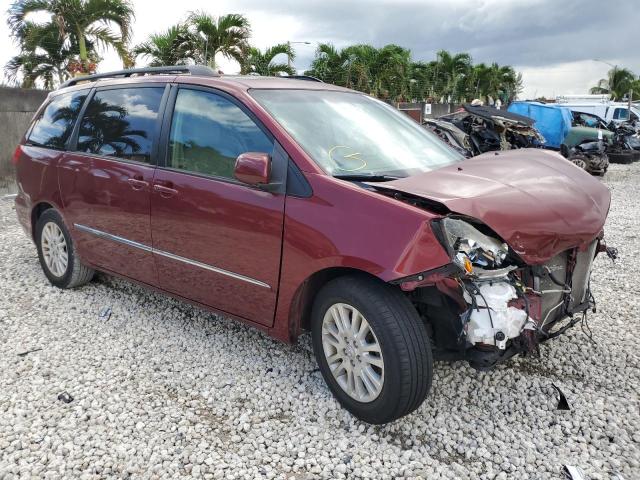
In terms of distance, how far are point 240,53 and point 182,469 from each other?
13.6 metres

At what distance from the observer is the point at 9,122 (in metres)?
10.2

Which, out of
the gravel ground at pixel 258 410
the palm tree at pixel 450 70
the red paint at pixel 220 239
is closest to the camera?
the gravel ground at pixel 258 410

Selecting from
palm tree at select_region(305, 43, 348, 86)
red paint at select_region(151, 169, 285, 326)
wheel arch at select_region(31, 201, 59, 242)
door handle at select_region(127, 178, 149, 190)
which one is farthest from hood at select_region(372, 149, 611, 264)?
palm tree at select_region(305, 43, 348, 86)

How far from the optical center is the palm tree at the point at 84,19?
1203cm

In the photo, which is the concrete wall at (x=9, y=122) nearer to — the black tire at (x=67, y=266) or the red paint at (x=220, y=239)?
the black tire at (x=67, y=266)

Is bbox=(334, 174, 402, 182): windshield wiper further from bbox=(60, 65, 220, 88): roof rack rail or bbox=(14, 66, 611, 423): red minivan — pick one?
bbox=(60, 65, 220, 88): roof rack rail

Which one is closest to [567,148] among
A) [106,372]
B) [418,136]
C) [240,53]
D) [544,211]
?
[240,53]

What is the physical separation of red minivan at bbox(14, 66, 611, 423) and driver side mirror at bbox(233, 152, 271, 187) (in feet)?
0.04

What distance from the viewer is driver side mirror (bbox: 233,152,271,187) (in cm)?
297

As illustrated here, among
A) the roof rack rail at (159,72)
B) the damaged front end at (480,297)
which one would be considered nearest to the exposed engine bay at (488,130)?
the roof rack rail at (159,72)

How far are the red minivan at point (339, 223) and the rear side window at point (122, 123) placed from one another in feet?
0.05

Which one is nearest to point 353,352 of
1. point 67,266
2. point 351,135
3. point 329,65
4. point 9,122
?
point 351,135

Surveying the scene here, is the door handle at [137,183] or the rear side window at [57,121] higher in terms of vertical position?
the rear side window at [57,121]

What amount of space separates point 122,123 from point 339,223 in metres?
2.20
